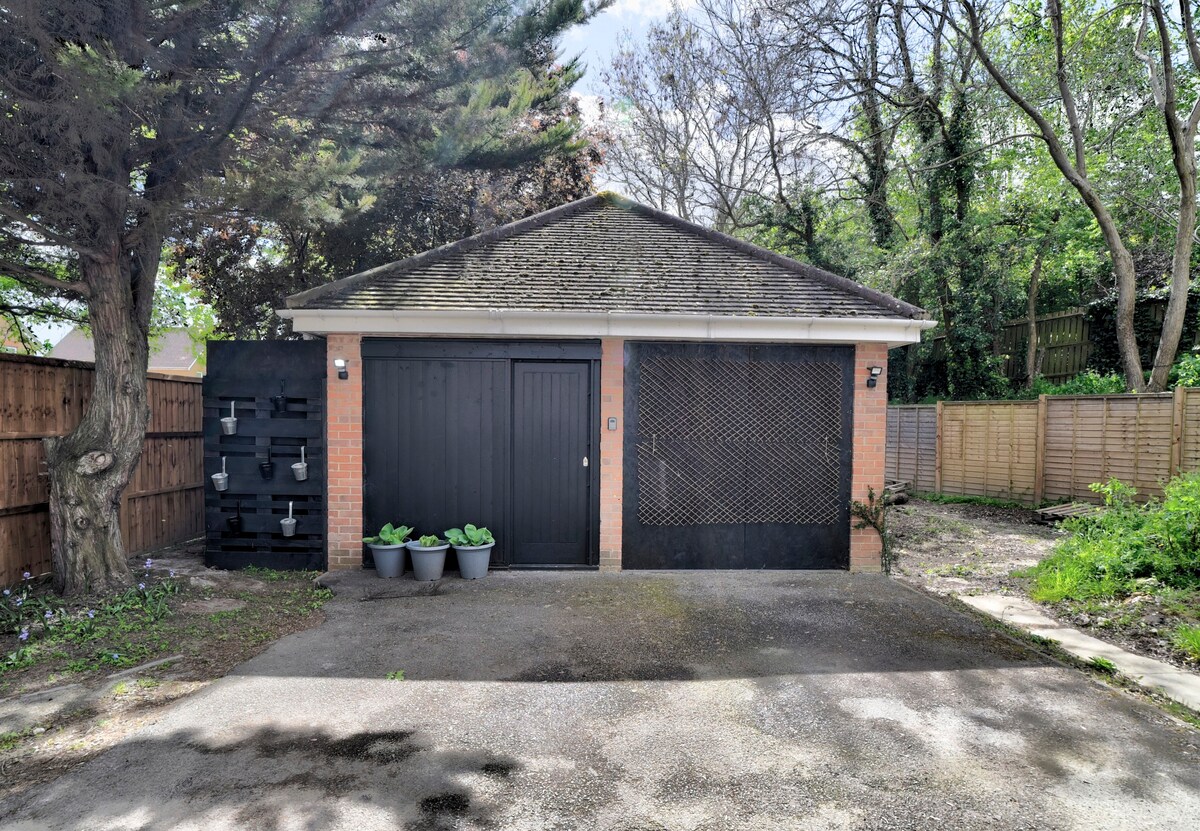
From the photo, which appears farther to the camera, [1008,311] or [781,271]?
[1008,311]

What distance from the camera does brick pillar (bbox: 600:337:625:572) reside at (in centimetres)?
625

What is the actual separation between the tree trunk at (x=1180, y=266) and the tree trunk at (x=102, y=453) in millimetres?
13433

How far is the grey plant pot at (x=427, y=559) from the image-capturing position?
5.81 meters

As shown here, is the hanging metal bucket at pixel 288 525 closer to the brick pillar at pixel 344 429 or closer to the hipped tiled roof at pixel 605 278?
the brick pillar at pixel 344 429

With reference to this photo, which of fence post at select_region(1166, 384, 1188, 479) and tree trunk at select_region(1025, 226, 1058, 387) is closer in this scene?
fence post at select_region(1166, 384, 1188, 479)

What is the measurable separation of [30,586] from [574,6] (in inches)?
282

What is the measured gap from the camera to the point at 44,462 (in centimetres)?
530

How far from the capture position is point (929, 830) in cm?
244

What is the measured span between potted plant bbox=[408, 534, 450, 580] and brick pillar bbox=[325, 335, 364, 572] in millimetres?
741

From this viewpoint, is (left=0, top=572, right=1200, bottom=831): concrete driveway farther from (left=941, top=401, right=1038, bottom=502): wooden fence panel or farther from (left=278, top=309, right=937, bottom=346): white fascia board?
(left=941, top=401, right=1038, bottom=502): wooden fence panel

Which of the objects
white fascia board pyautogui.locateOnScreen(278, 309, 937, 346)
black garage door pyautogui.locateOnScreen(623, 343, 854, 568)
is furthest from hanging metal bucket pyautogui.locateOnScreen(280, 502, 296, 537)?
black garage door pyautogui.locateOnScreen(623, 343, 854, 568)

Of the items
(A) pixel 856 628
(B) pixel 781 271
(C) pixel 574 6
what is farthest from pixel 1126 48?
(A) pixel 856 628

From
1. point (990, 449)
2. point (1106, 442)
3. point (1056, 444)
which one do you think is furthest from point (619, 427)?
point (990, 449)

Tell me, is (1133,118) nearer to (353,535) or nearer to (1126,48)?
(1126,48)
